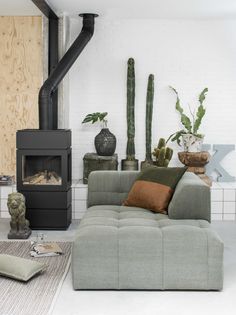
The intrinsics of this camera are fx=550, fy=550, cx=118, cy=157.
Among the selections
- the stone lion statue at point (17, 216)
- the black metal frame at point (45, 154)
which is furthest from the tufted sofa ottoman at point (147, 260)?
the black metal frame at point (45, 154)

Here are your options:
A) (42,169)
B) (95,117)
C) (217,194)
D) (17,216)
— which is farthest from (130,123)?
(17,216)

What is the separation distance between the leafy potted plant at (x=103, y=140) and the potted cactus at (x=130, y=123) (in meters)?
0.27

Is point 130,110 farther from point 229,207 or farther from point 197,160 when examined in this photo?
point 229,207

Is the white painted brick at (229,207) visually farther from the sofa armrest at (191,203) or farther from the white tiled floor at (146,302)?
the white tiled floor at (146,302)

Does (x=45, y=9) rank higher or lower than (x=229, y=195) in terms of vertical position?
higher

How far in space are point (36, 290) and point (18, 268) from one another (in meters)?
0.25

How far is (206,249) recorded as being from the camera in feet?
11.7

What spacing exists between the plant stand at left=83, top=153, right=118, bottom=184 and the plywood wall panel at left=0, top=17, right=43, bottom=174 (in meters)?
0.84

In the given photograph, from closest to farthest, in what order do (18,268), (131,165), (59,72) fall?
1. (18,268)
2. (59,72)
3. (131,165)

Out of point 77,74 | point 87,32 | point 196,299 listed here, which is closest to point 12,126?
point 77,74

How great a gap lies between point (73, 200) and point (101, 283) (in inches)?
91.6

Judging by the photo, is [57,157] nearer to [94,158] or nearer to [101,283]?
[94,158]

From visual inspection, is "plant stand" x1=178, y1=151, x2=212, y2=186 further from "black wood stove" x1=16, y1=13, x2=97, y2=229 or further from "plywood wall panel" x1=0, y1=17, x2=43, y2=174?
"plywood wall panel" x1=0, y1=17, x2=43, y2=174

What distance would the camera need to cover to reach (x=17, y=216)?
490cm
